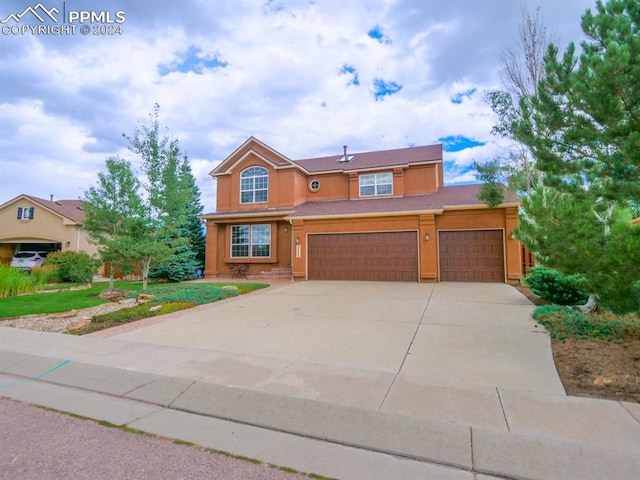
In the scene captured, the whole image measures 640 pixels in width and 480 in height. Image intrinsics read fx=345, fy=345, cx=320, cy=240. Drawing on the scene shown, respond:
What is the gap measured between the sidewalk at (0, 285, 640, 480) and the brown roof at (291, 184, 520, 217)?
31.6 feet

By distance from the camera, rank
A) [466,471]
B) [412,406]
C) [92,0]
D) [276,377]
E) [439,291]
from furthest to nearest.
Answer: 1. [439,291]
2. [92,0]
3. [276,377]
4. [412,406]
5. [466,471]

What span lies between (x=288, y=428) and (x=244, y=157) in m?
18.9

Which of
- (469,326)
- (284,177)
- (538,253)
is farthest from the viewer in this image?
(284,177)

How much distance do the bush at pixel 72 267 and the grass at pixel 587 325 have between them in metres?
16.9

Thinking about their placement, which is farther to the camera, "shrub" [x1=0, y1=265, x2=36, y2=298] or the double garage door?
the double garage door

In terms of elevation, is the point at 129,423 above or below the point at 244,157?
below

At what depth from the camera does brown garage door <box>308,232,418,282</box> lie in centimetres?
1603

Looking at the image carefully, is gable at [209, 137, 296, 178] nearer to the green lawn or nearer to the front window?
the front window

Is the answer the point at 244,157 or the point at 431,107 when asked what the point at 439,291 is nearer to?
the point at 431,107

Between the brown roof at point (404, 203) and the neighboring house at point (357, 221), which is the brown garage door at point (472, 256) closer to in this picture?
the neighboring house at point (357, 221)

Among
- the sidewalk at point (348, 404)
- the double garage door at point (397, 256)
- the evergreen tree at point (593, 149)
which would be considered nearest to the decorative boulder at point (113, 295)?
the sidewalk at point (348, 404)

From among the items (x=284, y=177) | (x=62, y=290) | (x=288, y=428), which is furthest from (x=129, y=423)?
(x=284, y=177)

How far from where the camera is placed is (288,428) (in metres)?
3.46

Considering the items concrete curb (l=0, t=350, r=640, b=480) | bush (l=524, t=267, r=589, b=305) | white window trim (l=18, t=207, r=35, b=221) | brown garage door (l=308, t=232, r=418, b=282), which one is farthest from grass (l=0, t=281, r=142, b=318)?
white window trim (l=18, t=207, r=35, b=221)
